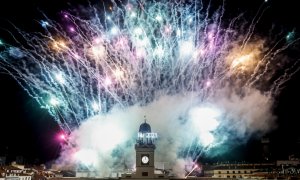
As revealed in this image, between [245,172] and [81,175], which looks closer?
[81,175]

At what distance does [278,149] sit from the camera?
106938 millimetres

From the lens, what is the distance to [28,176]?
6694 centimetres

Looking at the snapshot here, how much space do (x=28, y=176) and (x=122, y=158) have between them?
17.3 m

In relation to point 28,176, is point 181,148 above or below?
above

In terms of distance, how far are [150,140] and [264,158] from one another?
199 ft

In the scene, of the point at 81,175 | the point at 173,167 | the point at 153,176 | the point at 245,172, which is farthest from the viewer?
the point at 245,172

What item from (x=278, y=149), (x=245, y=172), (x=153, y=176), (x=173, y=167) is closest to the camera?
(x=153, y=176)

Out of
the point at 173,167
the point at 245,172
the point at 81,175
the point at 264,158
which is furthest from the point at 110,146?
the point at 264,158

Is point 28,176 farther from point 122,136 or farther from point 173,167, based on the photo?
point 173,167

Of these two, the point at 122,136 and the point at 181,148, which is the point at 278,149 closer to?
the point at 181,148

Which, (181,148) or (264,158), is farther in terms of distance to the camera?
(264,158)

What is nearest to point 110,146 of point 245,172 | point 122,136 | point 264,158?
point 122,136

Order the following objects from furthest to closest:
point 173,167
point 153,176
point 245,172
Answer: point 245,172
point 173,167
point 153,176

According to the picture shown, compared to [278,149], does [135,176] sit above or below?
below
